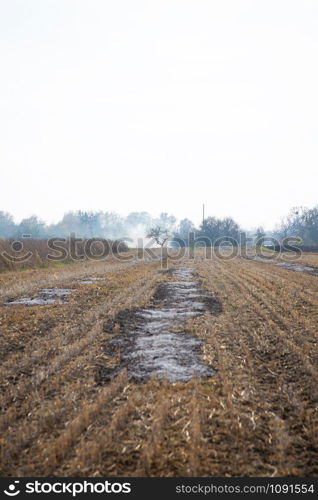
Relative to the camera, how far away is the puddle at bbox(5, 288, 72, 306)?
9.58 meters

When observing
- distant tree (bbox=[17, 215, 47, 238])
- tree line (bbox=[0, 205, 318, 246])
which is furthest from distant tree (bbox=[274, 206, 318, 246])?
distant tree (bbox=[17, 215, 47, 238])

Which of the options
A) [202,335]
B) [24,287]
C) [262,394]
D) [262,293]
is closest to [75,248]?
[24,287]

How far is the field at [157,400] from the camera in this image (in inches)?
115

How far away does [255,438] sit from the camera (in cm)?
323

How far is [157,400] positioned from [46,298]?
722 cm

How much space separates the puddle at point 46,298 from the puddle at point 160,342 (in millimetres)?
2727

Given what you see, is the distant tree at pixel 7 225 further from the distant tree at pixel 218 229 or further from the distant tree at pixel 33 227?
the distant tree at pixel 218 229

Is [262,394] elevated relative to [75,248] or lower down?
lower down

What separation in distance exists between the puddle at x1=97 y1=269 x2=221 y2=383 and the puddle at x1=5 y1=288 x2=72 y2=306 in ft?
8.95

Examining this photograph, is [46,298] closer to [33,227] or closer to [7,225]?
[33,227]

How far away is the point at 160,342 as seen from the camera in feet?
20.3

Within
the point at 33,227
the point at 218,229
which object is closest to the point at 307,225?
the point at 218,229

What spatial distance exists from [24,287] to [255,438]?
1085cm
